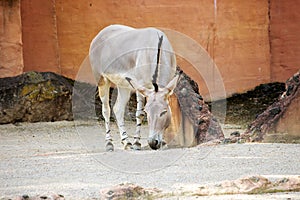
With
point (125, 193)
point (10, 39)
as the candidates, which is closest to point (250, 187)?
point (125, 193)

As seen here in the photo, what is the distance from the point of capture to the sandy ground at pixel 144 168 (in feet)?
21.0

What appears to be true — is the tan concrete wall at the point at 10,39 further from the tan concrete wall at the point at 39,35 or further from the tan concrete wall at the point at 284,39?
the tan concrete wall at the point at 284,39

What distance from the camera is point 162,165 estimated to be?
756 centimetres

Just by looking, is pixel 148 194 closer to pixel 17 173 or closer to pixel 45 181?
pixel 45 181

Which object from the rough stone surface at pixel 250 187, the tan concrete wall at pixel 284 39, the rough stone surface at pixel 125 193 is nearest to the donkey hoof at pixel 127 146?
the rough stone surface at pixel 250 187

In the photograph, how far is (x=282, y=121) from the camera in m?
8.61

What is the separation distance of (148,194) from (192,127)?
13.9ft

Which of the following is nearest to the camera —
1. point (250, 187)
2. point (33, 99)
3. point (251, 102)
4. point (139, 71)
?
point (250, 187)

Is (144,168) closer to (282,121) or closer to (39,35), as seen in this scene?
(282,121)

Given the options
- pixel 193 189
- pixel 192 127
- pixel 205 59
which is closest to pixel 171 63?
pixel 192 127

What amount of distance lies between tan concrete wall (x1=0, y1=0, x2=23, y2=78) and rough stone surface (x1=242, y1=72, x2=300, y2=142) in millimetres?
5842

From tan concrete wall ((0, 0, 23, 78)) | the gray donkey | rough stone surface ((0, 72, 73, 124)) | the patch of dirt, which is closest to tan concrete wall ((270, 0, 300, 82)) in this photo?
the patch of dirt

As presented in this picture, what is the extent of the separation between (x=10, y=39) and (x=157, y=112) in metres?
5.69

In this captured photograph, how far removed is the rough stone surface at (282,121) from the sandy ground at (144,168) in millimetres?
468
